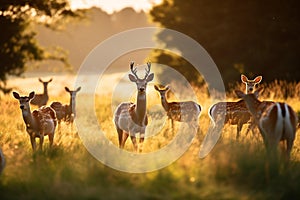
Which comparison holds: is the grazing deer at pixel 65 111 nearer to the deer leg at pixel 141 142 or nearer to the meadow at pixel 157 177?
the deer leg at pixel 141 142

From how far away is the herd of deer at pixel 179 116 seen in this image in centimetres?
934

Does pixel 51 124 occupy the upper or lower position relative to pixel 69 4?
lower

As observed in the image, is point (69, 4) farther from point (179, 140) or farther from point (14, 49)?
point (179, 140)

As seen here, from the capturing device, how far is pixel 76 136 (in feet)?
41.7

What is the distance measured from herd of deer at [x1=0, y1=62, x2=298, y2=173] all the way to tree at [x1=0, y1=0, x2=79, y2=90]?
1094 cm

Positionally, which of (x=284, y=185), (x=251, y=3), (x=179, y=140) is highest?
(x=251, y=3)

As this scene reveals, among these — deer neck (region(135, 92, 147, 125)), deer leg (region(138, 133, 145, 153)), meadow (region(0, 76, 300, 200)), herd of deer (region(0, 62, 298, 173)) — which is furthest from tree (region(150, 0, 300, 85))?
meadow (region(0, 76, 300, 200))

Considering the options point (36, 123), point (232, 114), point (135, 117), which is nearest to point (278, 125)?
point (135, 117)

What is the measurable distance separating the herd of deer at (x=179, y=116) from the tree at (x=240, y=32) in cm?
1350

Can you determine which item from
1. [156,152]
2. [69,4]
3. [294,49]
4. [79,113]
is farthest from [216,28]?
[156,152]

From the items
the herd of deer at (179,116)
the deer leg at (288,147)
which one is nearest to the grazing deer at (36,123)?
the herd of deer at (179,116)

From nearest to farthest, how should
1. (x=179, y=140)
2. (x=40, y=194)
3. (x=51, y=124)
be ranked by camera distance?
(x=40, y=194) < (x=179, y=140) < (x=51, y=124)

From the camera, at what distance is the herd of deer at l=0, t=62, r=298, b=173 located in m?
9.34

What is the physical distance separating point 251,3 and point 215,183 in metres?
21.2
